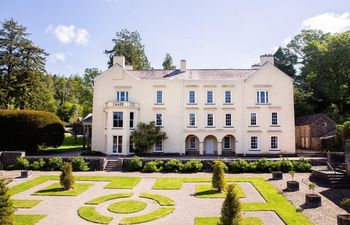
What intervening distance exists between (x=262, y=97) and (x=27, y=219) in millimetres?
31496

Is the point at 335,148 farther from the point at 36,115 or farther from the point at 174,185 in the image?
the point at 36,115

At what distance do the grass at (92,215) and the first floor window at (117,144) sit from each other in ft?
66.4

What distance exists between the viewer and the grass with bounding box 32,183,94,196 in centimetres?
2011

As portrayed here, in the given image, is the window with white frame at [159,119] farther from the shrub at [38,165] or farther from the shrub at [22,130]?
the shrub at [38,165]

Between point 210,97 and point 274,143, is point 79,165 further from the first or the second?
point 274,143

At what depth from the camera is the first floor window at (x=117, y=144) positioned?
122 feet

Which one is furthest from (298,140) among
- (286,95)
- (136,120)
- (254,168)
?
(136,120)

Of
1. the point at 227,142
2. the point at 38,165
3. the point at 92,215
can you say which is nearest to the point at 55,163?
the point at 38,165

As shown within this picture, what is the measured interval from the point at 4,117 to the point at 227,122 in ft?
91.2

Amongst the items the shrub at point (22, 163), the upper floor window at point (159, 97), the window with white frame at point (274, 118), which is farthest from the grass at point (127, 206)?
the window with white frame at point (274, 118)

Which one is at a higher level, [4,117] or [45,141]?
[4,117]

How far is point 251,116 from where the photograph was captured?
3884cm

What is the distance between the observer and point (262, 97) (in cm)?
3888

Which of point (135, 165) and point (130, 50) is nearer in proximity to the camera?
point (135, 165)
